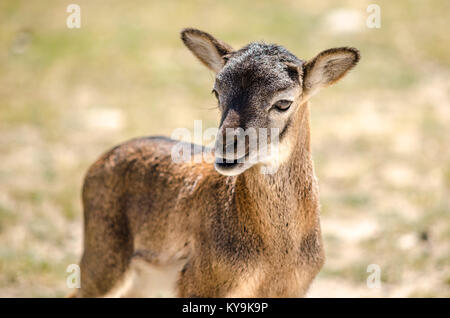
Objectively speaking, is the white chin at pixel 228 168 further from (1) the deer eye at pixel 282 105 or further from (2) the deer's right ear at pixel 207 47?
(2) the deer's right ear at pixel 207 47

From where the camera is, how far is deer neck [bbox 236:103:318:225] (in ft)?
17.3

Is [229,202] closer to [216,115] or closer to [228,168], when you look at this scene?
[228,168]

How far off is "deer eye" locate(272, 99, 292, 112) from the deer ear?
1.18ft

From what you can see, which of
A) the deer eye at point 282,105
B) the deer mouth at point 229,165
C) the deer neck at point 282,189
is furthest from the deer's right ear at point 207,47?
the deer mouth at point 229,165

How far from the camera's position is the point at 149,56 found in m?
27.5

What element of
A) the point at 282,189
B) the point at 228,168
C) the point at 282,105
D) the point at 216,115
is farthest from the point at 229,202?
the point at 216,115

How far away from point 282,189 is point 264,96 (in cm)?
110

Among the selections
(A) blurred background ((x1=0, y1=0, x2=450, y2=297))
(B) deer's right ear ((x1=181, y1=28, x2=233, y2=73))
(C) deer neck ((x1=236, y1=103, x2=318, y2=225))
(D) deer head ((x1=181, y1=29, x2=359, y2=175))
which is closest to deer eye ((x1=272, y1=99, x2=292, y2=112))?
(D) deer head ((x1=181, y1=29, x2=359, y2=175))

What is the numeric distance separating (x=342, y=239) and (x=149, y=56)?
61.5 feet

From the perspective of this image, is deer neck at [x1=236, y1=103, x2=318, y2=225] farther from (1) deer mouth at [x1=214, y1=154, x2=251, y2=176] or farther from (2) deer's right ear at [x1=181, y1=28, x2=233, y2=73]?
(2) deer's right ear at [x1=181, y1=28, x2=233, y2=73]

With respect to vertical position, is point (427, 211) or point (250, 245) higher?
point (427, 211)

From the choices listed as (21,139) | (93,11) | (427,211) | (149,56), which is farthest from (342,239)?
(93,11)
